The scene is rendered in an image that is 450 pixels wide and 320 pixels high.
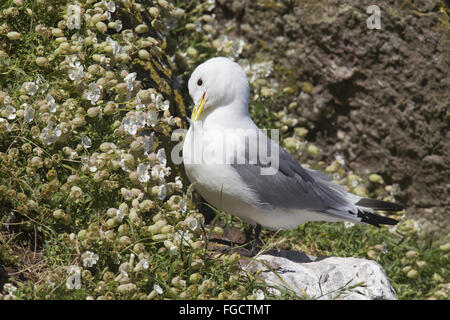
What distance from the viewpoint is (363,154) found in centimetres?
464

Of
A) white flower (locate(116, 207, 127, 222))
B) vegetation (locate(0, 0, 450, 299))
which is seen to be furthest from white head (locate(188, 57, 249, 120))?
white flower (locate(116, 207, 127, 222))

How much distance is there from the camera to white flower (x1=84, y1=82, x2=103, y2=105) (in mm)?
2951

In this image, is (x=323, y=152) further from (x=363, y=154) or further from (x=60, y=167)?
(x=60, y=167)

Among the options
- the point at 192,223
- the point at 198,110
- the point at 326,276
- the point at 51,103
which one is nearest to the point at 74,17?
the point at 51,103

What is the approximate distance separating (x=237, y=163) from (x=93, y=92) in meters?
0.85

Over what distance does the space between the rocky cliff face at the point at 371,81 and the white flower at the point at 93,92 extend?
6.59 feet

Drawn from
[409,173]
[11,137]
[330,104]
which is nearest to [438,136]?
[409,173]

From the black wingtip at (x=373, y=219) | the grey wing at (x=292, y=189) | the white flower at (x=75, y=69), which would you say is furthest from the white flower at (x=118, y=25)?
the black wingtip at (x=373, y=219)

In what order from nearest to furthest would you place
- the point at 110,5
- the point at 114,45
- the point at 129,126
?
the point at 129,126 < the point at 114,45 < the point at 110,5

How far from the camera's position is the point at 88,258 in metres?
2.53

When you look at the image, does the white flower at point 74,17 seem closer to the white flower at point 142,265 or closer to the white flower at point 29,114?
the white flower at point 29,114

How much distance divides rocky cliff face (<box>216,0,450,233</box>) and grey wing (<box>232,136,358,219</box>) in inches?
47.0

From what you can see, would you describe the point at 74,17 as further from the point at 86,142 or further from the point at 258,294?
the point at 258,294

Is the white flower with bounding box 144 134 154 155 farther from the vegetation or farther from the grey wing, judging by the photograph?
the grey wing
